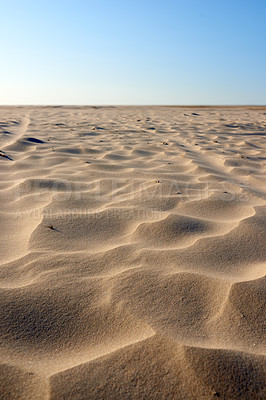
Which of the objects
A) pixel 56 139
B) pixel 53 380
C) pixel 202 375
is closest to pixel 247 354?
pixel 202 375

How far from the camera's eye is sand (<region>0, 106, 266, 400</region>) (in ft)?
2.77

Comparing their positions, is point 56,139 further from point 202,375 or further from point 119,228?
point 202,375

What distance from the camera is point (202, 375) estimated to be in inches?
33.4

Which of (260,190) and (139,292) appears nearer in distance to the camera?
(139,292)

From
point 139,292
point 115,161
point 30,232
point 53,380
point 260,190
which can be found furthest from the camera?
point 115,161

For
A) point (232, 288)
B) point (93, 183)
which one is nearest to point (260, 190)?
point (93, 183)

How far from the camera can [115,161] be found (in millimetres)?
3209

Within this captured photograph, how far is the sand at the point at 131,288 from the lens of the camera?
2.77ft

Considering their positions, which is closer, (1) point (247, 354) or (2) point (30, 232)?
(1) point (247, 354)

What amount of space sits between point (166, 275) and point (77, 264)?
0.37 m

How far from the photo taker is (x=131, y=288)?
3.88ft

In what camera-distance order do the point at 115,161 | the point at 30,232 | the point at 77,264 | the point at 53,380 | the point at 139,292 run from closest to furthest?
the point at 53,380
the point at 139,292
the point at 77,264
the point at 30,232
the point at 115,161

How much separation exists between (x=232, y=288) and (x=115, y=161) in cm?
222

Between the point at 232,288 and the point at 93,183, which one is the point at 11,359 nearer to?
the point at 232,288
